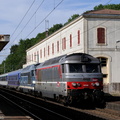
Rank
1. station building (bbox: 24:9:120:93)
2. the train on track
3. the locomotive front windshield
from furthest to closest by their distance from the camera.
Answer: station building (bbox: 24:9:120:93) < the locomotive front windshield < the train on track

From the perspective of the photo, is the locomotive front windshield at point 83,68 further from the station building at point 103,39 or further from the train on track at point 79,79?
the station building at point 103,39

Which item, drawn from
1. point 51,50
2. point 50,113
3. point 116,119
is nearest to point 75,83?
point 50,113

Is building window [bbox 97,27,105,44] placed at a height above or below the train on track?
above

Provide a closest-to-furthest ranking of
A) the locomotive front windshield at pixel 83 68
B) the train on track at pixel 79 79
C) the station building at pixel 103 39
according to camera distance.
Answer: the train on track at pixel 79 79 < the locomotive front windshield at pixel 83 68 < the station building at pixel 103 39

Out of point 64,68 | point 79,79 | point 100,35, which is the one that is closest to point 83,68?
point 79,79

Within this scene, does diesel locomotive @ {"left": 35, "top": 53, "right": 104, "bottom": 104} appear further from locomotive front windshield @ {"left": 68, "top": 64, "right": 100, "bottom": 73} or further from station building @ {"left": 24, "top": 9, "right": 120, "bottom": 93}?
station building @ {"left": 24, "top": 9, "right": 120, "bottom": 93}

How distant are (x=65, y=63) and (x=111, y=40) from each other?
23959mm

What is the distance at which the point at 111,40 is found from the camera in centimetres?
4222

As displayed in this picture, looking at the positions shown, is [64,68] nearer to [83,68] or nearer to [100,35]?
[83,68]

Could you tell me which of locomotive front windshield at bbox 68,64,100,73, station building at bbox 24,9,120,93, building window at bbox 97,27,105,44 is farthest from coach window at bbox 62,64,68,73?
building window at bbox 97,27,105,44

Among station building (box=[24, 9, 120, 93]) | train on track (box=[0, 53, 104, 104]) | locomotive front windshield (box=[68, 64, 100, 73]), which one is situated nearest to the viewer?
train on track (box=[0, 53, 104, 104])

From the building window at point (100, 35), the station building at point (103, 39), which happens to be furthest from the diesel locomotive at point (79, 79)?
the building window at point (100, 35)

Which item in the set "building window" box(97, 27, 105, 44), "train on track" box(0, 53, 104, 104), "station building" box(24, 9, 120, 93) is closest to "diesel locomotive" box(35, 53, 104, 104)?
"train on track" box(0, 53, 104, 104)

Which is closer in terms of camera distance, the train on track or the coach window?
the train on track
